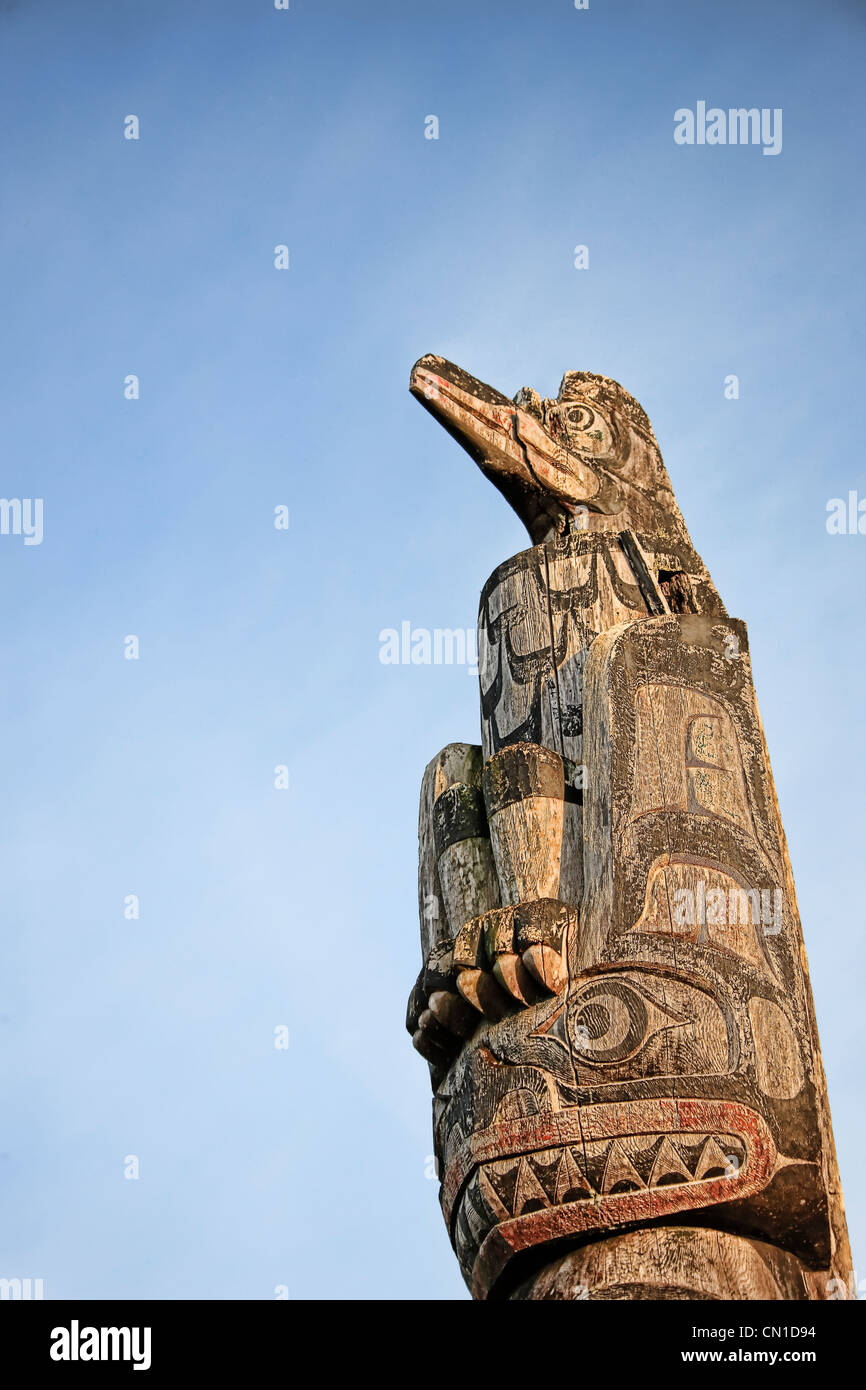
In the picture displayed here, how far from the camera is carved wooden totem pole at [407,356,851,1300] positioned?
5520mm

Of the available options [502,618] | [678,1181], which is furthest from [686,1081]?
[502,618]

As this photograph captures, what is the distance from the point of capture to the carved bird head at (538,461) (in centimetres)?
813

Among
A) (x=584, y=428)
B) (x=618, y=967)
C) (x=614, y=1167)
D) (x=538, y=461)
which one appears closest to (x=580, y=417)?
(x=584, y=428)

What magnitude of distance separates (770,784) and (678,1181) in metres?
1.80

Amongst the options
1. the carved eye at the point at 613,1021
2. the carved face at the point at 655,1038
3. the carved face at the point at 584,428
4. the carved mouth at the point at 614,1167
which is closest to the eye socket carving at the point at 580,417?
the carved face at the point at 584,428

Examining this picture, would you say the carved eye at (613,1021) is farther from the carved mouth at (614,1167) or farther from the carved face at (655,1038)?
the carved mouth at (614,1167)

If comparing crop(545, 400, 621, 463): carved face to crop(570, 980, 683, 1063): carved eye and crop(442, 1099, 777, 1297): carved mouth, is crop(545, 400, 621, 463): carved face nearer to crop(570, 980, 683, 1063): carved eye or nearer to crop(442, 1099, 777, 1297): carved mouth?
crop(570, 980, 683, 1063): carved eye

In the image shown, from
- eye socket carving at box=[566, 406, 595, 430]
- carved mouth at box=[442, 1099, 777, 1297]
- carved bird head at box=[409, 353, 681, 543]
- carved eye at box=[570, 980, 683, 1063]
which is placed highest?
eye socket carving at box=[566, 406, 595, 430]

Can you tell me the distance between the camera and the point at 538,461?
8.17 meters

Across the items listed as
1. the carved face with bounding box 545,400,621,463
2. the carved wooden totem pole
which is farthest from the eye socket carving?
the carved wooden totem pole

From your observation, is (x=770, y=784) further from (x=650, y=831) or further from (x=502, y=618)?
(x=502, y=618)

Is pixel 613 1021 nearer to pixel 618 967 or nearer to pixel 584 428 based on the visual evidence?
pixel 618 967

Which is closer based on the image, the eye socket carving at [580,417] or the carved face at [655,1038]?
the carved face at [655,1038]
